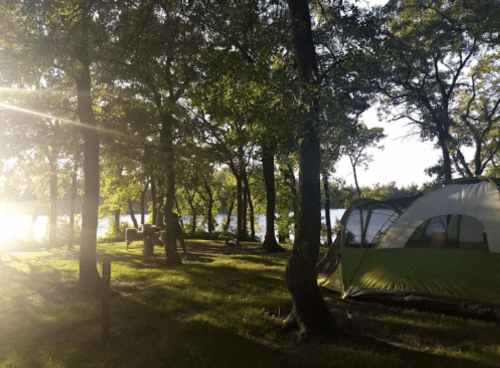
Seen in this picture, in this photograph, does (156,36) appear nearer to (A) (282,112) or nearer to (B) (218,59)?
(B) (218,59)

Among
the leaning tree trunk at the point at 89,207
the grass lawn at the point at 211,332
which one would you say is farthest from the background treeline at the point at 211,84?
the grass lawn at the point at 211,332

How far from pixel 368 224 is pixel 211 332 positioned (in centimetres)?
510

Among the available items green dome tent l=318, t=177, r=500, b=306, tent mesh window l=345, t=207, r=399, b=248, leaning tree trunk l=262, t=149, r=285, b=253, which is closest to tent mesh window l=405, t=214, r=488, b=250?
green dome tent l=318, t=177, r=500, b=306

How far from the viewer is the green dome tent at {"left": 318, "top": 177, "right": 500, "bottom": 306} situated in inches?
295

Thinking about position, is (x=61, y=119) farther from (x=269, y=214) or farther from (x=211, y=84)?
(x=269, y=214)

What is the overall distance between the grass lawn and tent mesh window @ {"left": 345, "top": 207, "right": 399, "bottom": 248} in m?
1.59

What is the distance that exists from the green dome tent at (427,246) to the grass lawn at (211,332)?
0.57m

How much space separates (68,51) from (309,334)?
918 cm

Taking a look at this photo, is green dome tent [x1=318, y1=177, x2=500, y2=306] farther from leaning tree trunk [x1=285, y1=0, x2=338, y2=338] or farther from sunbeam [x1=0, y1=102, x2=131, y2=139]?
sunbeam [x1=0, y1=102, x2=131, y2=139]

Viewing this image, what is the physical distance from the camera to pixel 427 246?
8.43m

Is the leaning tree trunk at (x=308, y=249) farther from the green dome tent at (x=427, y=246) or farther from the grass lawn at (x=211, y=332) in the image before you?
the green dome tent at (x=427, y=246)

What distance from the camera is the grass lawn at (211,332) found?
5543 mm

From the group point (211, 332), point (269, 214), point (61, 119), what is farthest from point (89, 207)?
point (269, 214)

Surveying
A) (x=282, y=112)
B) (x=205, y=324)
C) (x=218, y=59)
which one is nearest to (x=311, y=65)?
(x=282, y=112)
